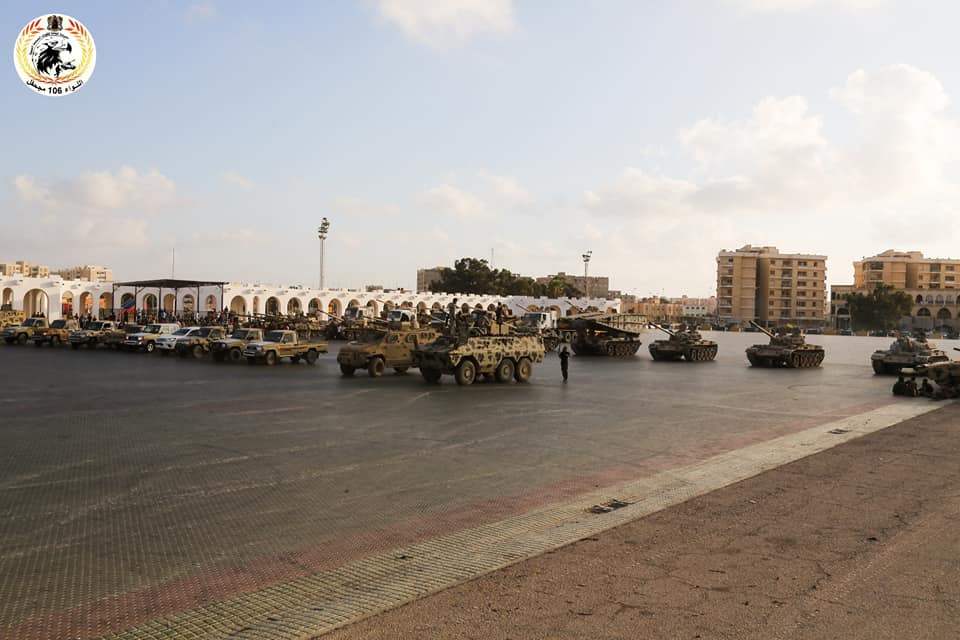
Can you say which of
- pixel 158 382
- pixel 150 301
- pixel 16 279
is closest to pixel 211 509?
pixel 158 382

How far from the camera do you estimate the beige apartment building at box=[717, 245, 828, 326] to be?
144250mm

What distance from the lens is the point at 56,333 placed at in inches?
1587

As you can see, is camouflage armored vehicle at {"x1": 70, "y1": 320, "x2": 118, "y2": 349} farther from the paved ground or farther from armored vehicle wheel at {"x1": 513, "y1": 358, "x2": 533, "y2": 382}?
the paved ground

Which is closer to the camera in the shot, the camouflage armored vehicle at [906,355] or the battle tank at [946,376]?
Answer: the battle tank at [946,376]

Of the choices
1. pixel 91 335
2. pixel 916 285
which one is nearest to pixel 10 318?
pixel 91 335

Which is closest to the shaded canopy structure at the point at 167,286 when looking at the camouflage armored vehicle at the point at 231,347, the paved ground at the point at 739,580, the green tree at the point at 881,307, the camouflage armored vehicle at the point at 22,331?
the camouflage armored vehicle at the point at 22,331

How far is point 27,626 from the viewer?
5.37 metres

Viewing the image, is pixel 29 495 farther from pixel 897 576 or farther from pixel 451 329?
pixel 451 329

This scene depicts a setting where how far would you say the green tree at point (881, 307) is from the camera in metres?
116

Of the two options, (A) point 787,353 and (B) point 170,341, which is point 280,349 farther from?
(A) point 787,353

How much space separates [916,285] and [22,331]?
471 feet

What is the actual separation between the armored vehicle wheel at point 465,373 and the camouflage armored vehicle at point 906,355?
16.6 m

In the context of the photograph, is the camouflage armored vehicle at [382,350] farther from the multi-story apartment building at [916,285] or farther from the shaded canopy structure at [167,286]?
the multi-story apartment building at [916,285]

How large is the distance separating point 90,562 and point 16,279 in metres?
57.9
